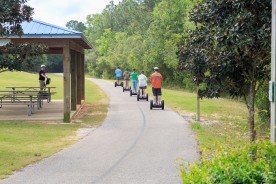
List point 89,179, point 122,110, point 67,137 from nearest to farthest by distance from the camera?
point 89,179 < point 67,137 < point 122,110

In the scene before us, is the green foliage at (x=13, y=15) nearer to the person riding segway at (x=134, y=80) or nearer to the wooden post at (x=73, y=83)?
the wooden post at (x=73, y=83)

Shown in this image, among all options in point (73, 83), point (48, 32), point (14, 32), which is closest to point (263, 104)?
point (48, 32)

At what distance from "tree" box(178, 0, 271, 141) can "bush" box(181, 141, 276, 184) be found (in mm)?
3481

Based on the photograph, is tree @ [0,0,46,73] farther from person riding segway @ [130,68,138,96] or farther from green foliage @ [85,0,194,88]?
person riding segway @ [130,68,138,96]

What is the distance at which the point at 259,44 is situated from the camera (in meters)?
8.07

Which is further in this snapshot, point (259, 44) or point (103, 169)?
point (103, 169)

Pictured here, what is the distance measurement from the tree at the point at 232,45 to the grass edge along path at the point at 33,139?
12.4ft

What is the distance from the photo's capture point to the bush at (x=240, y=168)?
4145 mm

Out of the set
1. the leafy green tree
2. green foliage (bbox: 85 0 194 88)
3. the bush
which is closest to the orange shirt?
green foliage (bbox: 85 0 194 88)

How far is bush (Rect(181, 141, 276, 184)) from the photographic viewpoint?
414 centimetres

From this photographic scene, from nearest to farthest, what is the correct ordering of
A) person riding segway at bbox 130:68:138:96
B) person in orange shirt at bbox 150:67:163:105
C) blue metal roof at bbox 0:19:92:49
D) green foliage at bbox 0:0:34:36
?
green foliage at bbox 0:0:34:36 → blue metal roof at bbox 0:19:92:49 → person in orange shirt at bbox 150:67:163:105 → person riding segway at bbox 130:68:138:96

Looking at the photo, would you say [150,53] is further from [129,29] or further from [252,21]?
[252,21]

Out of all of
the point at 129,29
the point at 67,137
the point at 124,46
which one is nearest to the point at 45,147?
the point at 67,137

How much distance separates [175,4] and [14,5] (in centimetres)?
3872
